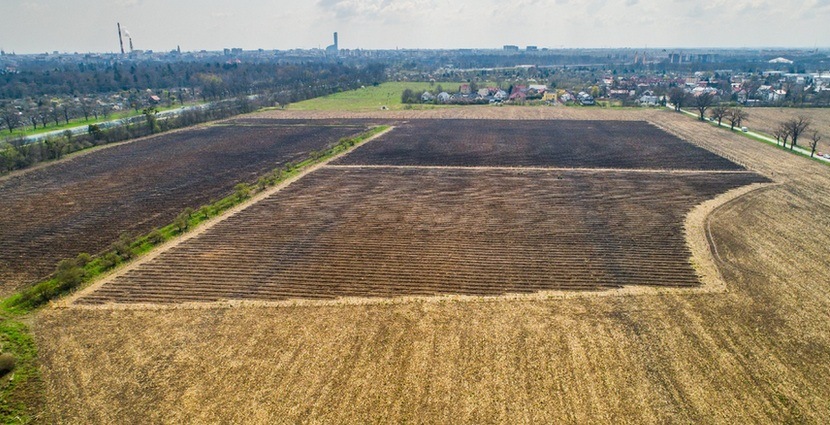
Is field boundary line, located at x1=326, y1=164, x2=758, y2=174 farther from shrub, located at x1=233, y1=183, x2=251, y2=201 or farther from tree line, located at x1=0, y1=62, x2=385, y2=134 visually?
tree line, located at x1=0, y1=62, x2=385, y2=134

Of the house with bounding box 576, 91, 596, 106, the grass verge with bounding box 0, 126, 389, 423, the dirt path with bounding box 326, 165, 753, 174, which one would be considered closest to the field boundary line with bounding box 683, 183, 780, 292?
the dirt path with bounding box 326, 165, 753, 174

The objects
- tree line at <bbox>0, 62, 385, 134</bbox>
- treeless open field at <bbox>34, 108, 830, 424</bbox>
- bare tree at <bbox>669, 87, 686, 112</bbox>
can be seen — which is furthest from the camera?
bare tree at <bbox>669, 87, 686, 112</bbox>

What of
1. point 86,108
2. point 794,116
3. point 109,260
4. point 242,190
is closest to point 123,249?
point 109,260

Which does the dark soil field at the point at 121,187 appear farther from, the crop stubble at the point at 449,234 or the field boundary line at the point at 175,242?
the crop stubble at the point at 449,234

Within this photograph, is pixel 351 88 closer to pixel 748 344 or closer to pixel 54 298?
pixel 54 298

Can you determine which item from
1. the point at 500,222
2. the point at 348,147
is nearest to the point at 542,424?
the point at 500,222

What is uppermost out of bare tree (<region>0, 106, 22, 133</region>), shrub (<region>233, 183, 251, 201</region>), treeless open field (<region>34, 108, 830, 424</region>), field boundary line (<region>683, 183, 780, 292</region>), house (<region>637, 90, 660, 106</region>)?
house (<region>637, 90, 660, 106</region>)

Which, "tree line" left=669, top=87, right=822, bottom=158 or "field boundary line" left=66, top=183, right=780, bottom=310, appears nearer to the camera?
"field boundary line" left=66, top=183, right=780, bottom=310
